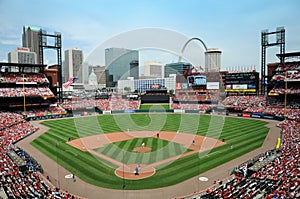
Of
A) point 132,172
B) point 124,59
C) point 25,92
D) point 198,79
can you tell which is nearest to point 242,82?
point 198,79

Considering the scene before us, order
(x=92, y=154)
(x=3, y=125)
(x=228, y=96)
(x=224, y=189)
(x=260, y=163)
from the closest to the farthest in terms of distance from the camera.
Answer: (x=224, y=189) < (x=260, y=163) < (x=92, y=154) < (x=3, y=125) < (x=228, y=96)

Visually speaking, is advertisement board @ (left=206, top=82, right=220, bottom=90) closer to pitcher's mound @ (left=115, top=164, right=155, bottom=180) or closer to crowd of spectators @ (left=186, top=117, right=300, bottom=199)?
crowd of spectators @ (left=186, top=117, right=300, bottom=199)

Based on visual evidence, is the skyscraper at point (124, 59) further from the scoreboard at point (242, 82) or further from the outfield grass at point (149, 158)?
the scoreboard at point (242, 82)

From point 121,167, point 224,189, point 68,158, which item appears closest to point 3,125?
point 68,158

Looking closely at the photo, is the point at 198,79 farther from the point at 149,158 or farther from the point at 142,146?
the point at 149,158

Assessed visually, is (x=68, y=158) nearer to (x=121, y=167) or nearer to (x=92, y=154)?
(x=92, y=154)

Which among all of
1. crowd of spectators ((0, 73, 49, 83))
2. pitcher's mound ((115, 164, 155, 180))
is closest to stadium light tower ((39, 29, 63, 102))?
crowd of spectators ((0, 73, 49, 83))
